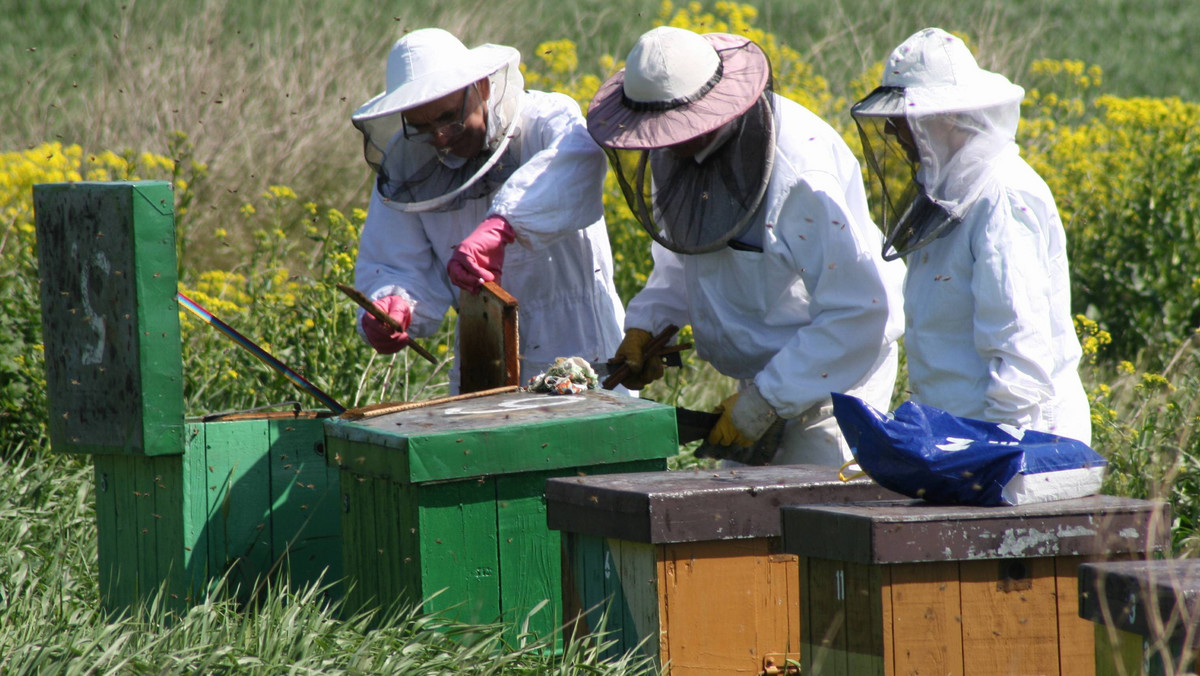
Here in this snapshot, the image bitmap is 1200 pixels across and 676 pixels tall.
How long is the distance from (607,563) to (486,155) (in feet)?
4.28

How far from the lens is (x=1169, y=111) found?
612 cm

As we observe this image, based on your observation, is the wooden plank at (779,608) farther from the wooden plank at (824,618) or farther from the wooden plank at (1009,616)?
the wooden plank at (1009,616)

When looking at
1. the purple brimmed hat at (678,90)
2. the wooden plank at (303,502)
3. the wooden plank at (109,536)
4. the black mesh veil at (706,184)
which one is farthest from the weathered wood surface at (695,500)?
the wooden plank at (109,536)

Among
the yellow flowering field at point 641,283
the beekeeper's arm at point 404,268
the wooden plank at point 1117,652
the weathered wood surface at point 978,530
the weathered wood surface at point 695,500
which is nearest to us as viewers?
the wooden plank at point 1117,652

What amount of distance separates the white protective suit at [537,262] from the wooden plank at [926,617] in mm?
1520

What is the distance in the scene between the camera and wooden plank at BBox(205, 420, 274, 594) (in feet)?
10.6

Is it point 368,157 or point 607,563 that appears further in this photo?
point 368,157

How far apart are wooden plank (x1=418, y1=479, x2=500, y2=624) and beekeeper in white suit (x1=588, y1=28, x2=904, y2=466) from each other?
27.3 inches

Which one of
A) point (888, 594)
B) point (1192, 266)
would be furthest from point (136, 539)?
point (1192, 266)

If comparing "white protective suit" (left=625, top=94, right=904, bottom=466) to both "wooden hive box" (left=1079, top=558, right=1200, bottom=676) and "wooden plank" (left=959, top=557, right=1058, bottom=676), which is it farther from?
"wooden hive box" (left=1079, top=558, right=1200, bottom=676)

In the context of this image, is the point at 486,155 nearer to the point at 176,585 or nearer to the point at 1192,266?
the point at 176,585

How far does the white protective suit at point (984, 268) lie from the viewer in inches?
103

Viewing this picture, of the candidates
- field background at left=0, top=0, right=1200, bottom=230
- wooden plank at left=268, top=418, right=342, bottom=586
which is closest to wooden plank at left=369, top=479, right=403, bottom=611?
wooden plank at left=268, top=418, right=342, bottom=586

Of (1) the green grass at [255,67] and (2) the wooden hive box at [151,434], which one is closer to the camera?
(2) the wooden hive box at [151,434]
